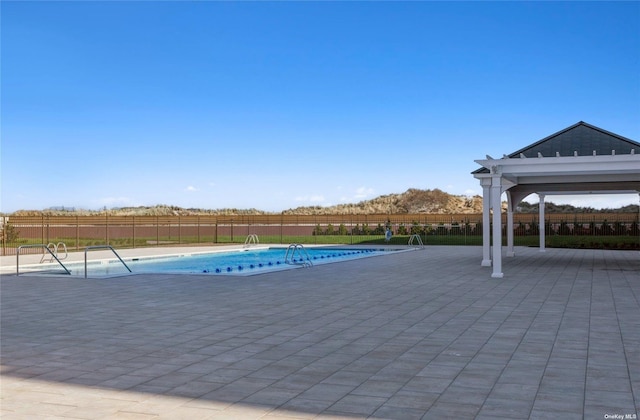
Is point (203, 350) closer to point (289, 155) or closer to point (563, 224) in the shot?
point (563, 224)

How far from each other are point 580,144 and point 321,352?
14114 millimetres

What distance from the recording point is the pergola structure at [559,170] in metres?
14.0

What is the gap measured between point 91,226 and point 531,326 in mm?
32733

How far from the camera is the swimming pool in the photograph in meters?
17.1

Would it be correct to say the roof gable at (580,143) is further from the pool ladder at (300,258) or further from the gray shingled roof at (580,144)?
the pool ladder at (300,258)

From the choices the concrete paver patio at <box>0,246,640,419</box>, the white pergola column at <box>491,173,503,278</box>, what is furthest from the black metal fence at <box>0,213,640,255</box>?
the concrete paver patio at <box>0,246,640,419</box>

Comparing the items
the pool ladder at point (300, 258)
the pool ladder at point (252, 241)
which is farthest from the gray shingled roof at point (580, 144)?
the pool ladder at point (252, 241)

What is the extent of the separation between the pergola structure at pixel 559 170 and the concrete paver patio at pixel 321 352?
3.34 m

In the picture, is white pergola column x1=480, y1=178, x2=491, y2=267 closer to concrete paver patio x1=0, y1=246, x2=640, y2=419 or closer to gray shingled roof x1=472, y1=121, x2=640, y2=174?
gray shingled roof x1=472, y1=121, x2=640, y2=174

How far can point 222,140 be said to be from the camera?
38.3 m

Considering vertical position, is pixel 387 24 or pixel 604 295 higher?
pixel 387 24

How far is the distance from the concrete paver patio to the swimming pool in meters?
5.42

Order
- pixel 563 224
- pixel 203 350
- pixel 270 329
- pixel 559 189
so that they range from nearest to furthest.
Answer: pixel 203 350 → pixel 270 329 → pixel 559 189 → pixel 563 224

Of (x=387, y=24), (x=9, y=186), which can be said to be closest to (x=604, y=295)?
(x=387, y=24)
